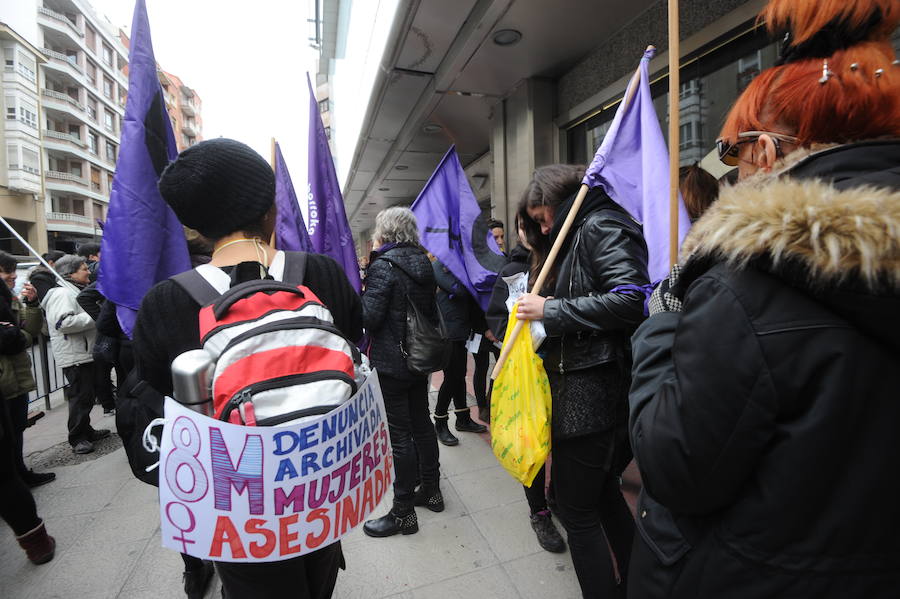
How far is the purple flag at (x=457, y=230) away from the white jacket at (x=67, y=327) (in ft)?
11.2

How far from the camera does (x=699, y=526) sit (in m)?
0.90

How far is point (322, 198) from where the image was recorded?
11.3 feet

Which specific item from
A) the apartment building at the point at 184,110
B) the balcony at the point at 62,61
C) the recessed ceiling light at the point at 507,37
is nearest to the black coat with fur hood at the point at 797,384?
the recessed ceiling light at the point at 507,37

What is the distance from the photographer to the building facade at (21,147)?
98.3ft

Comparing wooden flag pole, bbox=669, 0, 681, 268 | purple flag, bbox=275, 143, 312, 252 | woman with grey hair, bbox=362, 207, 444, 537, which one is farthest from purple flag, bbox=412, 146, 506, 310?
wooden flag pole, bbox=669, 0, 681, 268

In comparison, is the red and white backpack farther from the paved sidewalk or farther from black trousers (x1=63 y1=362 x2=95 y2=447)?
black trousers (x1=63 y1=362 x2=95 y2=447)

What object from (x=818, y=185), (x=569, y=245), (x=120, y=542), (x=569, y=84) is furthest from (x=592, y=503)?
(x=569, y=84)

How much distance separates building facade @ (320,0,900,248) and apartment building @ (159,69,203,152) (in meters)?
62.1

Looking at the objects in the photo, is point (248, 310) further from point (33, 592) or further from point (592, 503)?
point (33, 592)

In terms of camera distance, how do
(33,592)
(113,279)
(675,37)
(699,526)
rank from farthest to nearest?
(33,592) < (113,279) < (675,37) < (699,526)

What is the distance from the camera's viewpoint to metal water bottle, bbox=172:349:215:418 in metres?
0.98

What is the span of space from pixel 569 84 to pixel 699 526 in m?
5.49

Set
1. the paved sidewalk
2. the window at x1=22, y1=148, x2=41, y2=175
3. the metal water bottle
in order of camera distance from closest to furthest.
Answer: the metal water bottle < the paved sidewalk < the window at x1=22, y1=148, x2=41, y2=175

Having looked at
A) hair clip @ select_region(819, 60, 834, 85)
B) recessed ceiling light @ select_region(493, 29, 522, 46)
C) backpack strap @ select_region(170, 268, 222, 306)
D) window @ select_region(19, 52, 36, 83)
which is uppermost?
window @ select_region(19, 52, 36, 83)
